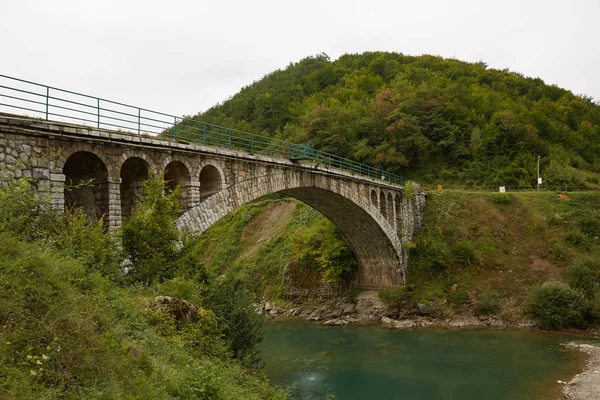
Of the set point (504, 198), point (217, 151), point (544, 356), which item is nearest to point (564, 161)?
point (504, 198)

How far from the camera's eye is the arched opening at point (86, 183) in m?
12.7

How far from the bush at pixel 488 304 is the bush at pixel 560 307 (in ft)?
9.22

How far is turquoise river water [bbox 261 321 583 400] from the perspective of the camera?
18.1 m

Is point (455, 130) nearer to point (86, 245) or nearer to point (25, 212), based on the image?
point (86, 245)

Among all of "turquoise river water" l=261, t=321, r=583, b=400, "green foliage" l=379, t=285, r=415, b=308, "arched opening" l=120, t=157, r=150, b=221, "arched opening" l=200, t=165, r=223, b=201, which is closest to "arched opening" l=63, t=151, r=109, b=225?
"arched opening" l=120, t=157, r=150, b=221

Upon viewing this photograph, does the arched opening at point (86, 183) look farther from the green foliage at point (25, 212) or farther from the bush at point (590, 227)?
the bush at point (590, 227)

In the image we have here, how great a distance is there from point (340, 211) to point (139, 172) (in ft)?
61.4

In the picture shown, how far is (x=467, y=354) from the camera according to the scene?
22.8 metres

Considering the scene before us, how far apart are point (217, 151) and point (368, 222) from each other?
57.3 feet

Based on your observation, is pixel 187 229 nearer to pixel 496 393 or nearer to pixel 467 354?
pixel 496 393

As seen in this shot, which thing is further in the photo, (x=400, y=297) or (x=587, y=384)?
(x=400, y=297)

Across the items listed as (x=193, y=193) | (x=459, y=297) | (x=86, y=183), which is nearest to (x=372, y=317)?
(x=459, y=297)

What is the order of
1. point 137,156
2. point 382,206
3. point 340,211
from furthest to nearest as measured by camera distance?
point 382,206
point 340,211
point 137,156

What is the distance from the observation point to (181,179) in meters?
15.6
